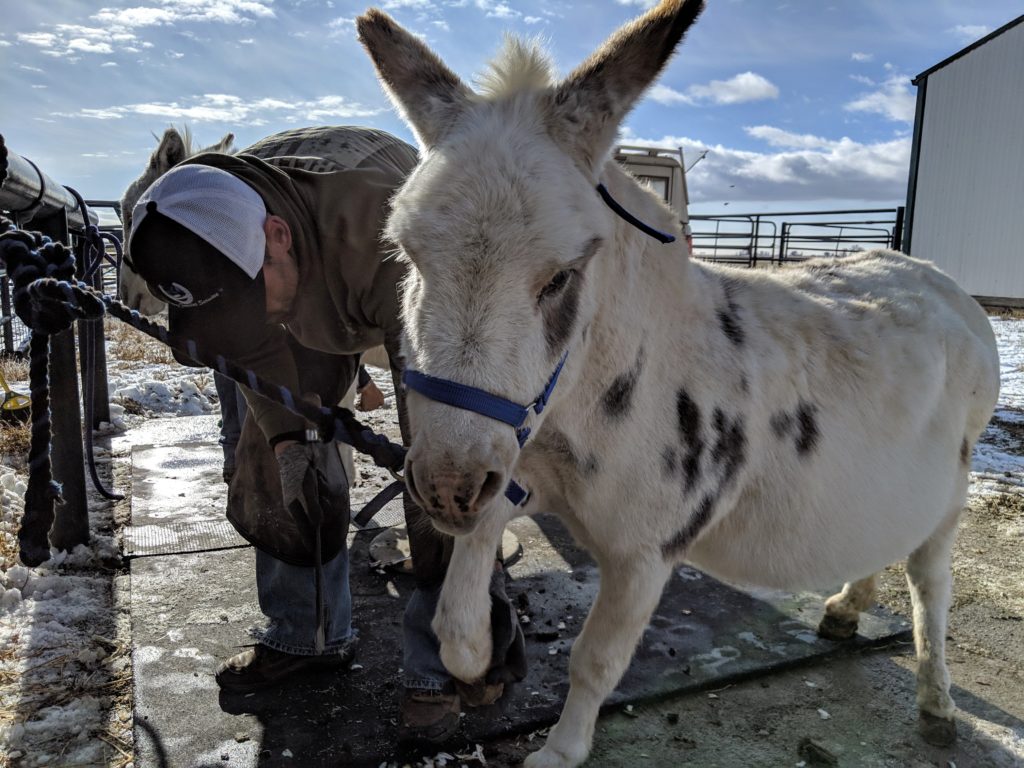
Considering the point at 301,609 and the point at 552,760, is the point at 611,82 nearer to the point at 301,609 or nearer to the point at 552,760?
the point at 552,760

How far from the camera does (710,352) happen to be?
2.19 meters

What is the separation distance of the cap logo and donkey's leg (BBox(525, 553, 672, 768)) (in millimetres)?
1476

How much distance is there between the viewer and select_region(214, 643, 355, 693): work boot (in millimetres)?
2699

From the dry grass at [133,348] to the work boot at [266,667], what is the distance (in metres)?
7.07

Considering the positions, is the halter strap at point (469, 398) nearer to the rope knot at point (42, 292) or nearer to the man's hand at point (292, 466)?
the rope knot at point (42, 292)

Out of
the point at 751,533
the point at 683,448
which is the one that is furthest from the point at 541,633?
the point at 683,448

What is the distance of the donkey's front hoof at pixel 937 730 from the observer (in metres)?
2.55

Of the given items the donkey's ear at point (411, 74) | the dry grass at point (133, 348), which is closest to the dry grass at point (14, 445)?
the dry grass at point (133, 348)

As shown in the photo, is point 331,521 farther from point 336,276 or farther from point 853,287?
point 853,287

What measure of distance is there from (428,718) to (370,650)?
65cm

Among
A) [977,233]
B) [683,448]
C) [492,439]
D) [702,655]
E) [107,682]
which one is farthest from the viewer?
[977,233]

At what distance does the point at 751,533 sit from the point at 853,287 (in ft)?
3.75

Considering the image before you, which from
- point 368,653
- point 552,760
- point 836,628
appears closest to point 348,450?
point 368,653

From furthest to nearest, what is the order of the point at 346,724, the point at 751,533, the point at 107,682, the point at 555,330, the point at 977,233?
the point at 977,233, the point at 107,682, the point at 346,724, the point at 751,533, the point at 555,330
